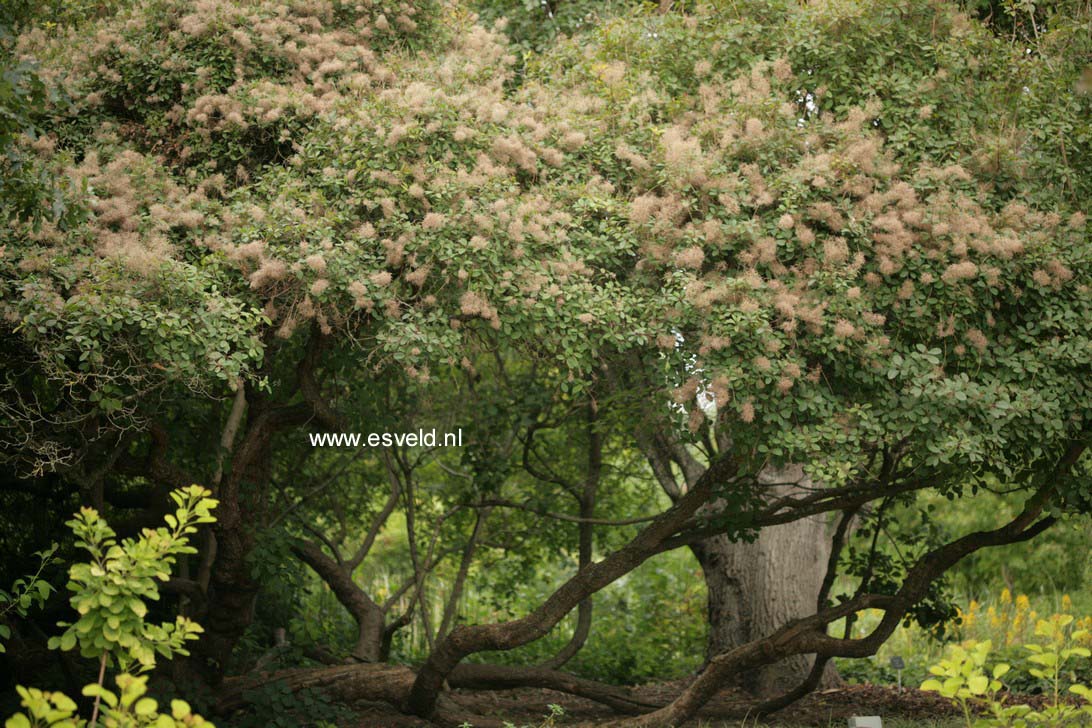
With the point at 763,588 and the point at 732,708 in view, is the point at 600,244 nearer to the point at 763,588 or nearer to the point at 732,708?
the point at 732,708

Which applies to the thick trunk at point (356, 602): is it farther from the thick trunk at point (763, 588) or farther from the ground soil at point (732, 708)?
the thick trunk at point (763, 588)

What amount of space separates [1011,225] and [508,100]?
2811 millimetres

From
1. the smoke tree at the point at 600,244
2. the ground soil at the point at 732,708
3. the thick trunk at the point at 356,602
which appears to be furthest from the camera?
the thick trunk at the point at 356,602

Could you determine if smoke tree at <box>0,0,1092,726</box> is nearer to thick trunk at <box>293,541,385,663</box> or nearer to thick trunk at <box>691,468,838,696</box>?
thick trunk at <box>293,541,385,663</box>

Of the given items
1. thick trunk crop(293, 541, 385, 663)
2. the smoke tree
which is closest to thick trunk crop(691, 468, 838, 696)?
the smoke tree

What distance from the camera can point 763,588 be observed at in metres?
8.47

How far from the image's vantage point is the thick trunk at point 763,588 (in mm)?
8375

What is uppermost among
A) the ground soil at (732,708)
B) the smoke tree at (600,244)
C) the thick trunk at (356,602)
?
the smoke tree at (600,244)

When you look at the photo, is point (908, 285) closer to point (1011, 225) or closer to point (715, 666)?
point (1011, 225)

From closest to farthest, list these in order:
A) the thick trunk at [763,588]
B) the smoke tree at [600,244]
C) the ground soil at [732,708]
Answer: the smoke tree at [600,244] → the ground soil at [732,708] → the thick trunk at [763,588]

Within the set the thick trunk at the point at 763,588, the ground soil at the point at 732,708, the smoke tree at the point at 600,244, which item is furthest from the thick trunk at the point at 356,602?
the thick trunk at the point at 763,588

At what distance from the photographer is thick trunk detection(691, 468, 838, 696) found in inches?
330

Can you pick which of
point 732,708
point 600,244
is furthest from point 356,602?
point 600,244

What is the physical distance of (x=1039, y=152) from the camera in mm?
5695
